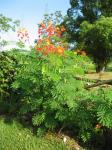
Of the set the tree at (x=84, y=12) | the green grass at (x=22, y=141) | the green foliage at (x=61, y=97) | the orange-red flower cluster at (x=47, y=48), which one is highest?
the tree at (x=84, y=12)

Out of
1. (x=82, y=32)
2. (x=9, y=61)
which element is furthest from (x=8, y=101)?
(x=82, y=32)

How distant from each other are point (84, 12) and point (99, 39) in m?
5.61

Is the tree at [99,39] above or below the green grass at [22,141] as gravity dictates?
above

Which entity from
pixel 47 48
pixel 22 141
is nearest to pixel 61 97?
pixel 22 141

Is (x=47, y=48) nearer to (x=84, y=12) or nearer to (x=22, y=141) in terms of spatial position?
(x=22, y=141)

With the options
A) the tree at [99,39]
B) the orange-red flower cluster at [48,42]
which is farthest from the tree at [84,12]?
the orange-red flower cluster at [48,42]

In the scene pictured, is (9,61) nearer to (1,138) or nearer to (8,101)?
(8,101)

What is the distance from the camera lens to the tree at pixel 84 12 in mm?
47156

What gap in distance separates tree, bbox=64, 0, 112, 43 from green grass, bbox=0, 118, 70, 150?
39227mm

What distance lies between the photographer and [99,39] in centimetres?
4394

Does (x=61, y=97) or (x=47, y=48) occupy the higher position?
(x=47, y=48)

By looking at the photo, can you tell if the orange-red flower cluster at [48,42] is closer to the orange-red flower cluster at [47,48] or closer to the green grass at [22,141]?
the orange-red flower cluster at [47,48]

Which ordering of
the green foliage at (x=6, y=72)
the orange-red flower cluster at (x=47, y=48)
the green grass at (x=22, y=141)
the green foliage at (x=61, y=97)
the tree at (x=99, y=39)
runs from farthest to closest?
the tree at (x=99, y=39) < the green foliage at (x=6, y=72) < the orange-red flower cluster at (x=47, y=48) < the green grass at (x=22, y=141) < the green foliage at (x=61, y=97)

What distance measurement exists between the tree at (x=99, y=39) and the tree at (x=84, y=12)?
242 centimetres
